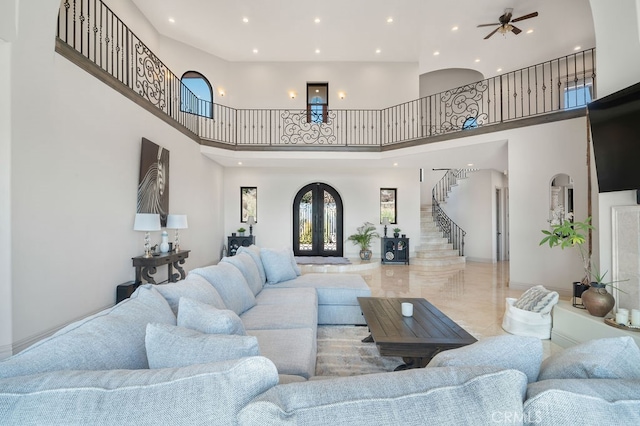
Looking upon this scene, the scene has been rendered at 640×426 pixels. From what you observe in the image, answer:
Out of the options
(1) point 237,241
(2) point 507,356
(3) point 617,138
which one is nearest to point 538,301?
(3) point 617,138

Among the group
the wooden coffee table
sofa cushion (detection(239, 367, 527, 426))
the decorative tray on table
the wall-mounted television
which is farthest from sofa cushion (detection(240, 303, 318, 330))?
the wall-mounted television

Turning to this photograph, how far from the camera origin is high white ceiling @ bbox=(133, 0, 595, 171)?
6.17 meters

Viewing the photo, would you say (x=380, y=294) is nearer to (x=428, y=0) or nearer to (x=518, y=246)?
(x=518, y=246)

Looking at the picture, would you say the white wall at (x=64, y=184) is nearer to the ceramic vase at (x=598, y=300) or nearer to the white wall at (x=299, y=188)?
the white wall at (x=299, y=188)

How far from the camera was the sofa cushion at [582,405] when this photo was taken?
72cm

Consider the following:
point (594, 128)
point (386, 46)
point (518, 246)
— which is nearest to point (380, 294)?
point (518, 246)

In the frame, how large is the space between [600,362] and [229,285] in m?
2.45

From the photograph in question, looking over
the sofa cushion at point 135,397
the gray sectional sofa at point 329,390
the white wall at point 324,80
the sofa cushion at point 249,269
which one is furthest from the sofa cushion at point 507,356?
the white wall at point 324,80

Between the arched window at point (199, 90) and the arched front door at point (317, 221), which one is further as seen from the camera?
the arched front door at point (317, 221)

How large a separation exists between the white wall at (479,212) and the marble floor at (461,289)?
0.67m

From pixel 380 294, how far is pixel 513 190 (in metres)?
3.31

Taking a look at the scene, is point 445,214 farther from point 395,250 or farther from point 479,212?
point 395,250

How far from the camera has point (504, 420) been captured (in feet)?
2.38

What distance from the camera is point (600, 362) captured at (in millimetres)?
890
